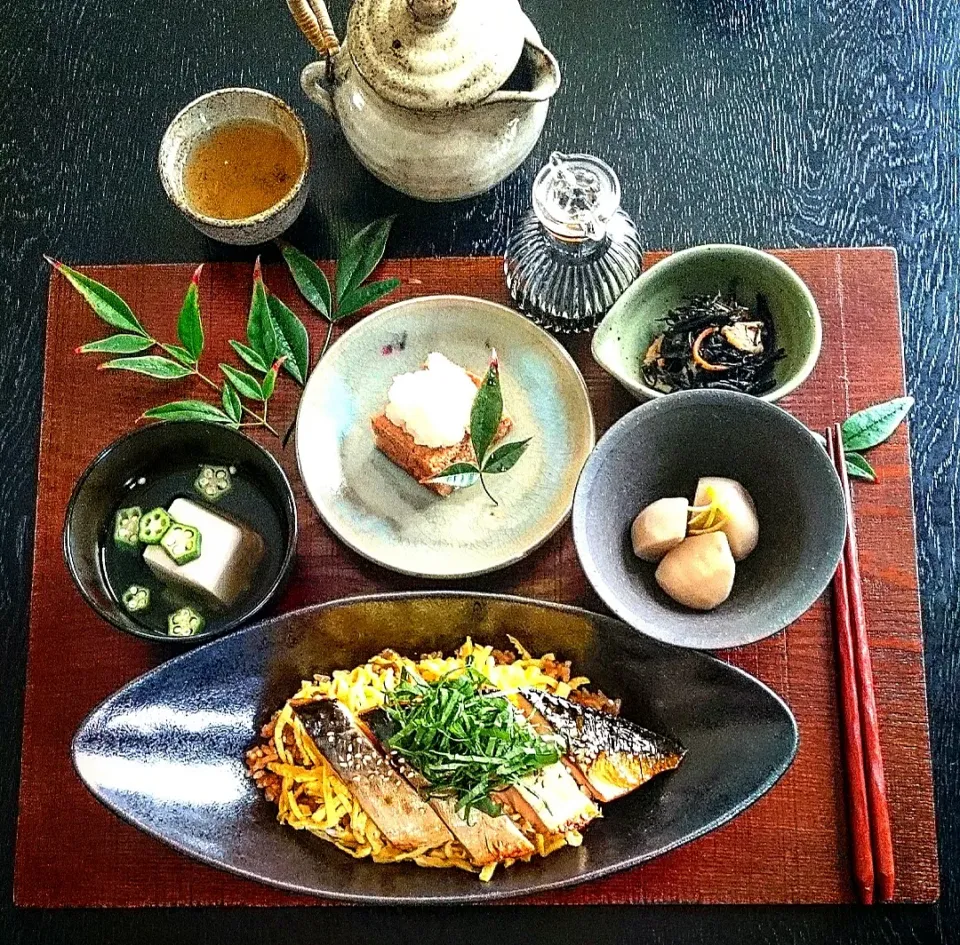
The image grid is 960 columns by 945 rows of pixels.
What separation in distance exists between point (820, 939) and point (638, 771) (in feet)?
1.73

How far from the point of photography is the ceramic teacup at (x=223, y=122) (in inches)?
77.9

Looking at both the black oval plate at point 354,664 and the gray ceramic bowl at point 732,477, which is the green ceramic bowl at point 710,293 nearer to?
the gray ceramic bowl at point 732,477

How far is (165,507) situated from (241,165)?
676mm

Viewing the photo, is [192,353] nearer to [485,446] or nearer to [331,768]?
[485,446]

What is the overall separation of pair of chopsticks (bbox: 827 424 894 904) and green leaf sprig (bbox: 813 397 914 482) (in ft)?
0.15

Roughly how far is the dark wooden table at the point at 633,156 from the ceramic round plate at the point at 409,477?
212 millimetres

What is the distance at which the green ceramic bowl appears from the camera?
6.07ft

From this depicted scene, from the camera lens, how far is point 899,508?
2010mm

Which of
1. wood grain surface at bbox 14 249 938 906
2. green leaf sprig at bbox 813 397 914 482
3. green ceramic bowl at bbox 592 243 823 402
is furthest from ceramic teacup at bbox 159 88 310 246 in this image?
green leaf sprig at bbox 813 397 914 482

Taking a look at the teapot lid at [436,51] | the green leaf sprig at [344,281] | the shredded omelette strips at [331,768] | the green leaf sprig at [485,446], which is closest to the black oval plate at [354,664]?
the shredded omelette strips at [331,768]

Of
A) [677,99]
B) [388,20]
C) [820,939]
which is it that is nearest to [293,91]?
[388,20]

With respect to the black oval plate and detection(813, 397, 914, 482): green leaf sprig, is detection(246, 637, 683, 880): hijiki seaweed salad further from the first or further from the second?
detection(813, 397, 914, 482): green leaf sprig

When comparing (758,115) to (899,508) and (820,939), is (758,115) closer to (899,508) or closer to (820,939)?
(899,508)

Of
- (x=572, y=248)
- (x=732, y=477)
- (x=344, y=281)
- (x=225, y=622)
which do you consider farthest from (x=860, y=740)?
(x=344, y=281)
